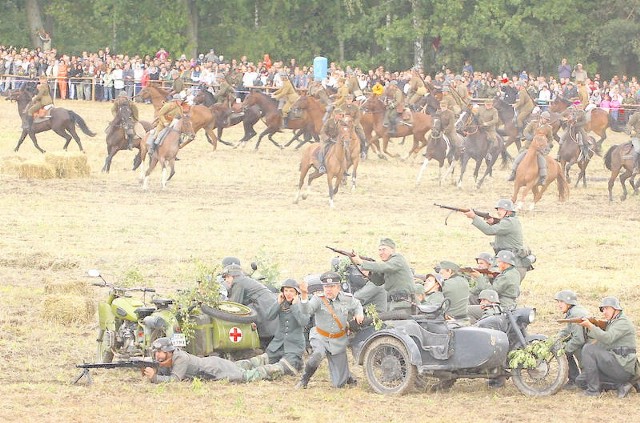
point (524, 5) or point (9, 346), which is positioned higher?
point (524, 5)

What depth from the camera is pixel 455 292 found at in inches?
624

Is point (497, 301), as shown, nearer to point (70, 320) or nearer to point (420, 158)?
point (70, 320)

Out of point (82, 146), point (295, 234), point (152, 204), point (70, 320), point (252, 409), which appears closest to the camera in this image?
point (252, 409)

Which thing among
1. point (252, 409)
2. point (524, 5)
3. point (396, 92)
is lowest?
point (252, 409)

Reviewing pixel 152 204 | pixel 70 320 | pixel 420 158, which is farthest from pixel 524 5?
pixel 70 320

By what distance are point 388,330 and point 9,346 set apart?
15.7 ft

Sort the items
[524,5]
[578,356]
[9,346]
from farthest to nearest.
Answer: [524,5]
[9,346]
[578,356]

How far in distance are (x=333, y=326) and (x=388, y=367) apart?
0.77 metres

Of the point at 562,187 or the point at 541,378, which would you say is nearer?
the point at 541,378

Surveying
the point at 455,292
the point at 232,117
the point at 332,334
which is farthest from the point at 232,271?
the point at 232,117

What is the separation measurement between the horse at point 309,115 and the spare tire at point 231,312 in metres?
25.4

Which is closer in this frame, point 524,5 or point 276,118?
point 276,118

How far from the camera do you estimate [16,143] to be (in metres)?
42.1

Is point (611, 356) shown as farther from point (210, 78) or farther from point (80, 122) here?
point (210, 78)
